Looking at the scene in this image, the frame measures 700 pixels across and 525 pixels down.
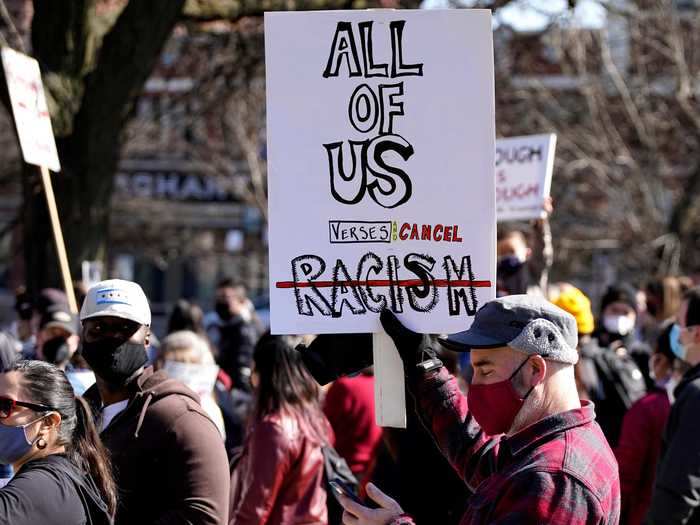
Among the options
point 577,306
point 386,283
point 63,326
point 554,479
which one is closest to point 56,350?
point 63,326

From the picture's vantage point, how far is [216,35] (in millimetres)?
11039

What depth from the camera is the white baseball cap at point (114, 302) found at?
384cm

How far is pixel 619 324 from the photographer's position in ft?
23.1

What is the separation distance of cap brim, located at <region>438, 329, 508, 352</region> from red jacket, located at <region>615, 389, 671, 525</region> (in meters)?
2.47

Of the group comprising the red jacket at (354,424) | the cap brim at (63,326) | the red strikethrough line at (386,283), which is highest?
the red strikethrough line at (386,283)

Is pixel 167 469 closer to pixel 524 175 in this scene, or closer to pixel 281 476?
pixel 281 476

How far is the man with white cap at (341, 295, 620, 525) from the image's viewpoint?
2490 millimetres

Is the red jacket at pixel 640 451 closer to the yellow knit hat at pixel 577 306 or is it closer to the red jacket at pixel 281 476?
the yellow knit hat at pixel 577 306

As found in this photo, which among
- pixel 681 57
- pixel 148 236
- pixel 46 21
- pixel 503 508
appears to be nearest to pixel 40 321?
pixel 46 21

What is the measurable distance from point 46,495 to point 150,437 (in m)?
0.68

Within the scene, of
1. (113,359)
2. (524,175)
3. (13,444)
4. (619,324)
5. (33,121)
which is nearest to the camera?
(13,444)

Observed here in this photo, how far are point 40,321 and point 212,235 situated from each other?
26553 mm

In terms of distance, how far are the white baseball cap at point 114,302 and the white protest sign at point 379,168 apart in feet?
2.21

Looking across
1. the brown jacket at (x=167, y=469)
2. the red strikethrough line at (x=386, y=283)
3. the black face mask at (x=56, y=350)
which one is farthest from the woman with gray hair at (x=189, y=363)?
the red strikethrough line at (x=386, y=283)
